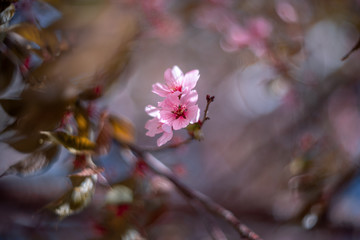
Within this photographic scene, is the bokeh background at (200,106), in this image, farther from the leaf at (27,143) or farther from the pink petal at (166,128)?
the pink petal at (166,128)

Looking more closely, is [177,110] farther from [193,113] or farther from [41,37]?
[41,37]

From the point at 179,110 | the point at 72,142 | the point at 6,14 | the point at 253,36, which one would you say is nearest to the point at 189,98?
the point at 179,110

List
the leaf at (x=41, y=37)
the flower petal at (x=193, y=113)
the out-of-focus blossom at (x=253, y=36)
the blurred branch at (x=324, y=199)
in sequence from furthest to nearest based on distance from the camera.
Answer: the out-of-focus blossom at (x=253, y=36) < the blurred branch at (x=324, y=199) < the leaf at (x=41, y=37) < the flower petal at (x=193, y=113)

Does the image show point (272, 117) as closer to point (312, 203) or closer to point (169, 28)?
point (169, 28)

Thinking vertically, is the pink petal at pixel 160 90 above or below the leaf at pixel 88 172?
above

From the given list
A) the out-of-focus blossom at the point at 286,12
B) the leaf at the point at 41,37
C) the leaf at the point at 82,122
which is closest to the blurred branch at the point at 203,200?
the leaf at the point at 82,122

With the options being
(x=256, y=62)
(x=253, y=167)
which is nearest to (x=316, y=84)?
(x=256, y=62)

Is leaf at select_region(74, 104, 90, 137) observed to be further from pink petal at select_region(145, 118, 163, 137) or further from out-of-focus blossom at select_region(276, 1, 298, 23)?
out-of-focus blossom at select_region(276, 1, 298, 23)

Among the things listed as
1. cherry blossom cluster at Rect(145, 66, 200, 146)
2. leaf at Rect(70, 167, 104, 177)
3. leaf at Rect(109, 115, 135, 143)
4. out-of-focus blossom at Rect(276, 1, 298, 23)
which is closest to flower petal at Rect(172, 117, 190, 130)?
cherry blossom cluster at Rect(145, 66, 200, 146)
